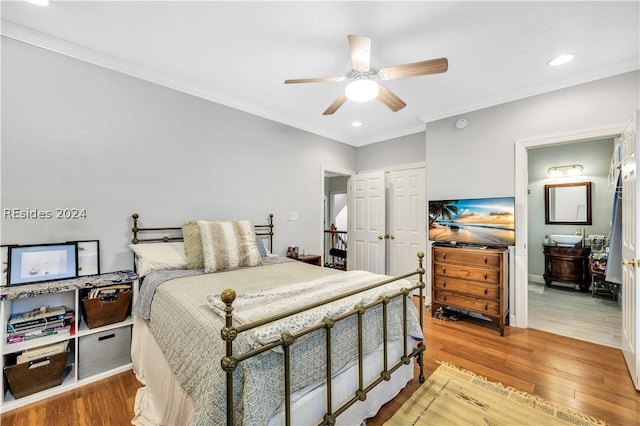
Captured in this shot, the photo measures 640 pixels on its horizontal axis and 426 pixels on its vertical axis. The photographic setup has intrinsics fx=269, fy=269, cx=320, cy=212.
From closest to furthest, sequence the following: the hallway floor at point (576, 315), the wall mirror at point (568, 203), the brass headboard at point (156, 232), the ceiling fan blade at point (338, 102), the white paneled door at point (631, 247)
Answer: the white paneled door at point (631, 247) → the ceiling fan blade at point (338, 102) → the brass headboard at point (156, 232) → the hallway floor at point (576, 315) → the wall mirror at point (568, 203)

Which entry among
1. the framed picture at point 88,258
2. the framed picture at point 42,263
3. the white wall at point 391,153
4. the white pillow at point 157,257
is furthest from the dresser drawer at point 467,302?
the framed picture at point 42,263

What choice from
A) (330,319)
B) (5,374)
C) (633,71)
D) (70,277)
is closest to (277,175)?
(70,277)

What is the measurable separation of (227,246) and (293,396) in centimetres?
157

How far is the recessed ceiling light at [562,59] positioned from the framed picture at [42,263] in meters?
4.47

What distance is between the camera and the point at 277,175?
3830mm

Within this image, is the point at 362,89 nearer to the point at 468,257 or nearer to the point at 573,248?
the point at 468,257

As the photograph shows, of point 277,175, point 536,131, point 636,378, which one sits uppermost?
point 536,131

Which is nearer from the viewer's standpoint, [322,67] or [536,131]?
[322,67]

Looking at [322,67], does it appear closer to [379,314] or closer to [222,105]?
[222,105]

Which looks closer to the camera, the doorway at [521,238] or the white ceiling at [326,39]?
Answer: the white ceiling at [326,39]

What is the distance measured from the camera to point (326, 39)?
215 cm

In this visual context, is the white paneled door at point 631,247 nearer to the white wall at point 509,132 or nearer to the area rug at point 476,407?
the white wall at point 509,132

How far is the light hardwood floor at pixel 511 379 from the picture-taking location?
1771mm

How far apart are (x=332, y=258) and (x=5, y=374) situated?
17.1ft
